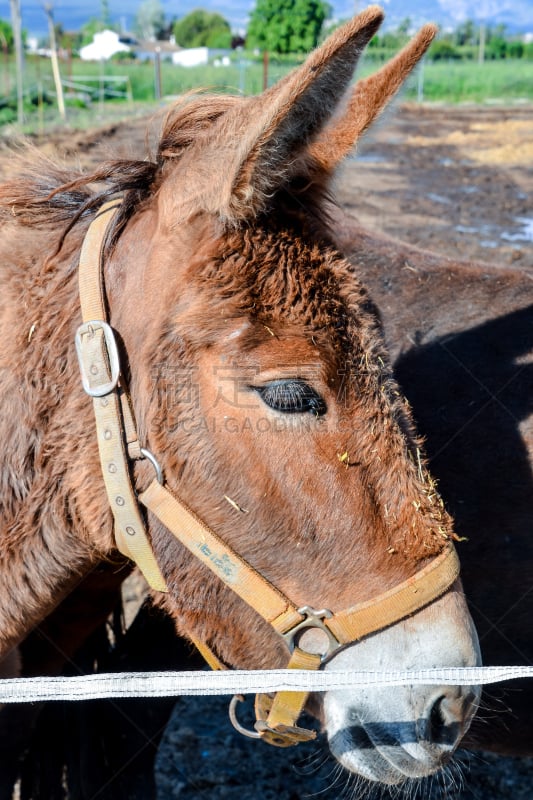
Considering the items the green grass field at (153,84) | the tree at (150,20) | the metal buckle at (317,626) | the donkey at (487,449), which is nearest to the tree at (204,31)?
the green grass field at (153,84)

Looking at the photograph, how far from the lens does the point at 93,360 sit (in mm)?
1906

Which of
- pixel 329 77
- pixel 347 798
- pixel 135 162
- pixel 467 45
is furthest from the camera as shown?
pixel 467 45

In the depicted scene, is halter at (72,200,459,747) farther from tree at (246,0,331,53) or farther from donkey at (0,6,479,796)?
tree at (246,0,331,53)

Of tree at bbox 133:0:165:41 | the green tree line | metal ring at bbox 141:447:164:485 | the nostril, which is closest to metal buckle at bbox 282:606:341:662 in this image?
the nostril

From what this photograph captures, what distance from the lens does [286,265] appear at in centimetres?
188

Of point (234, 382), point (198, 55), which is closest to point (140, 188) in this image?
point (234, 382)

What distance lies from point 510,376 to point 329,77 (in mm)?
1648

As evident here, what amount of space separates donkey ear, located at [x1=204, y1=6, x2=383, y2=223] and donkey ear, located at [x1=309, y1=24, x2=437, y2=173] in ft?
0.31

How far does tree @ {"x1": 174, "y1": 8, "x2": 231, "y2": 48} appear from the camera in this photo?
43.7m

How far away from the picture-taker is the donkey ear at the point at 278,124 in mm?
1632

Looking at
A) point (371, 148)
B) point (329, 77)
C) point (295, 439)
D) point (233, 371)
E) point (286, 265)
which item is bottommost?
point (371, 148)

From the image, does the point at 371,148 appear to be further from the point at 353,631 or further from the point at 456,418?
the point at 353,631

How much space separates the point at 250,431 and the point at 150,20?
6458cm

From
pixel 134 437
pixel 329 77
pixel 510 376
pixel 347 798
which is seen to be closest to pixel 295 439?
pixel 134 437
